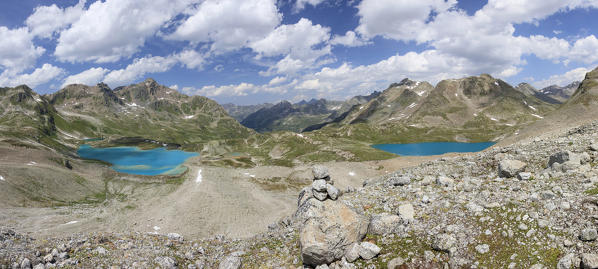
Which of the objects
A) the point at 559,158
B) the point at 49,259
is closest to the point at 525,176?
the point at 559,158

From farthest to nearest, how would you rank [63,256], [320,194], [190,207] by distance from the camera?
[190,207] → [63,256] → [320,194]

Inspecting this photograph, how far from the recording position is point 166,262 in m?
22.5

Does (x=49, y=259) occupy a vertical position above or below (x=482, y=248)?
below

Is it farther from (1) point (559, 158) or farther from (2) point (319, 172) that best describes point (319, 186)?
(1) point (559, 158)

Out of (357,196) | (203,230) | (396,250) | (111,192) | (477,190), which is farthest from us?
(111,192)

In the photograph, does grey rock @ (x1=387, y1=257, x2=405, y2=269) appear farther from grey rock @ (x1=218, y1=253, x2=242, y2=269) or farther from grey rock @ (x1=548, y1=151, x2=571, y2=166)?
grey rock @ (x1=548, y1=151, x2=571, y2=166)

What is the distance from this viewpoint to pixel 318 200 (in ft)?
66.1

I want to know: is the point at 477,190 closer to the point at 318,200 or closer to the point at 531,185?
the point at 531,185

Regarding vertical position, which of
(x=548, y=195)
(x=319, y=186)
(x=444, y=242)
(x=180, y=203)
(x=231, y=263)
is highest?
(x=319, y=186)

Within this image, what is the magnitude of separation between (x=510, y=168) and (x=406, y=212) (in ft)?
34.3

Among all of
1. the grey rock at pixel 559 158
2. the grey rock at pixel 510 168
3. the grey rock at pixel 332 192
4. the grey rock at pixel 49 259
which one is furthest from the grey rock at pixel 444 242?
the grey rock at pixel 49 259

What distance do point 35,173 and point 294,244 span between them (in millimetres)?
103187

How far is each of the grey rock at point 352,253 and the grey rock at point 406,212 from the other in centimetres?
435

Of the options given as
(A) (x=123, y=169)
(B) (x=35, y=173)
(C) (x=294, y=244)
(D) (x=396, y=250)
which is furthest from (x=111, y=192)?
(D) (x=396, y=250)
